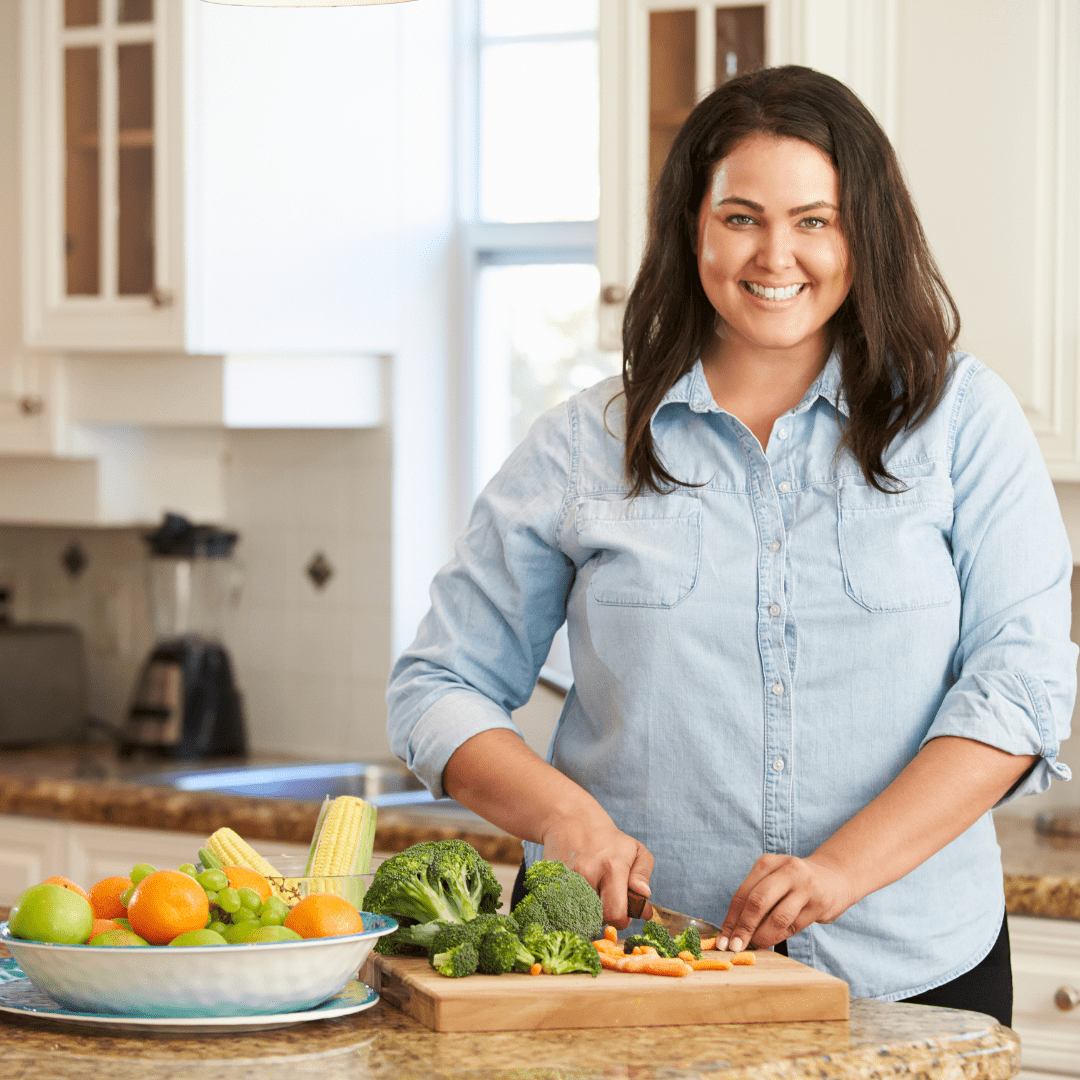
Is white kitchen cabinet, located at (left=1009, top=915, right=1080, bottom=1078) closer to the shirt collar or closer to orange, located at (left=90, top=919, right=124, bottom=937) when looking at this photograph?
the shirt collar

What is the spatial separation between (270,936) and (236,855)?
18cm

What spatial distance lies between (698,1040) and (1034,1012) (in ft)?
3.98

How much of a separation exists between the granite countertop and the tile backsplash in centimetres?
201

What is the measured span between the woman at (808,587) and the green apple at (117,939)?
1.35 feet

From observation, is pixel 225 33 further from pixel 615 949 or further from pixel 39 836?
pixel 615 949

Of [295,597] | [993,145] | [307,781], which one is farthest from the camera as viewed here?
[295,597]

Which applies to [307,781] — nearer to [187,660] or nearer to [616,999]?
[187,660]

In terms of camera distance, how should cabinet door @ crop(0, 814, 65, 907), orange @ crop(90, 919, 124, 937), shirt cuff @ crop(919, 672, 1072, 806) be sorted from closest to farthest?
orange @ crop(90, 919, 124, 937)
shirt cuff @ crop(919, 672, 1072, 806)
cabinet door @ crop(0, 814, 65, 907)

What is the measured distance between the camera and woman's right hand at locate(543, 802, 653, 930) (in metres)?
1.28

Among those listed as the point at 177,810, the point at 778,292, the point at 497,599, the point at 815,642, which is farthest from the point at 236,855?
the point at 177,810

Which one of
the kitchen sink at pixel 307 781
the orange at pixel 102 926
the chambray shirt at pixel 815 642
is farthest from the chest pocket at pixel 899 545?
the kitchen sink at pixel 307 781

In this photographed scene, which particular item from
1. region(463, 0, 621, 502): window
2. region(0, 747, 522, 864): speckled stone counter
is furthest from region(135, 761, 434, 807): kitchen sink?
region(463, 0, 621, 502): window

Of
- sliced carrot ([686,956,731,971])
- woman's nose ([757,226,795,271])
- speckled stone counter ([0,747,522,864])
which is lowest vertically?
A: speckled stone counter ([0,747,522,864])

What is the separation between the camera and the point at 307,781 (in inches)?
116
